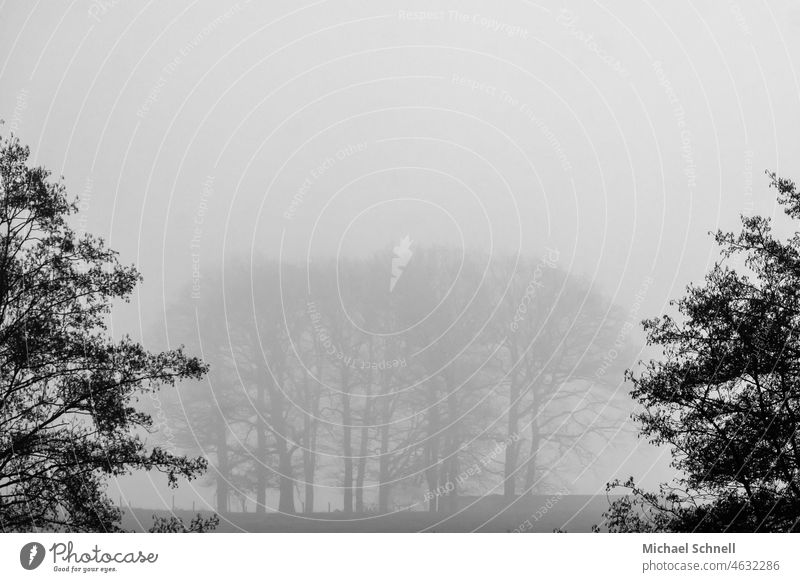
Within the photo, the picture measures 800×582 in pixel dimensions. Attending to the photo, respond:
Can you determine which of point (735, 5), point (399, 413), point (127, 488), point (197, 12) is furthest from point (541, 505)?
point (197, 12)

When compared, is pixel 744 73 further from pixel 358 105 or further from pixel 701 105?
pixel 358 105

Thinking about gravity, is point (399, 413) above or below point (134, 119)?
below

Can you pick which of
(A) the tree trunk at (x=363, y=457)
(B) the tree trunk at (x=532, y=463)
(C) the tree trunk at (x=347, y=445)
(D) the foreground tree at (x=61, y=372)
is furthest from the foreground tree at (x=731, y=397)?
(D) the foreground tree at (x=61, y=372)

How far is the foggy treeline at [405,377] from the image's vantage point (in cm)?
1861

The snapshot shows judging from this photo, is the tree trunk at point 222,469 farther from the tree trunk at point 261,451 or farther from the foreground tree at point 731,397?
the foreground tree at point 731,397

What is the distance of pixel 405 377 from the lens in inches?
804

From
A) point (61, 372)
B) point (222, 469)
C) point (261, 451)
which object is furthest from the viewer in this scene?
point (261, 451)

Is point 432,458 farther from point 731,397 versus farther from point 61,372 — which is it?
point 61,372

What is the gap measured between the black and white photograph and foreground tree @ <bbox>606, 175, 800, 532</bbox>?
6cm

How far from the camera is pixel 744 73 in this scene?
18047 mm

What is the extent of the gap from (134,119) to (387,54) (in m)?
7.29

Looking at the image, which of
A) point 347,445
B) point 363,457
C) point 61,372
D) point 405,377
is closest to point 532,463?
point 405,377
